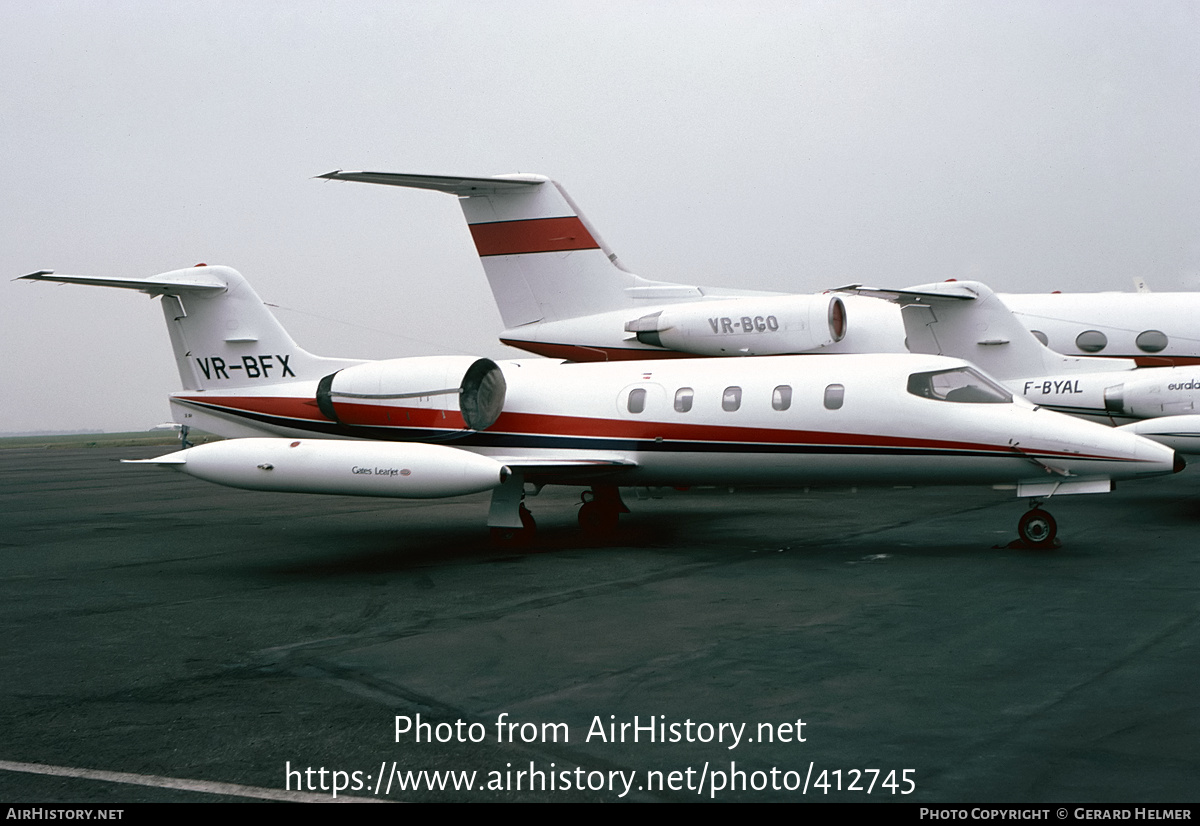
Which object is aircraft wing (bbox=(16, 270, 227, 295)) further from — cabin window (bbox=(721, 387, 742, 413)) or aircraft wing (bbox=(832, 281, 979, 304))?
aircraft wing (bbox=(832, 281, 979, 304))

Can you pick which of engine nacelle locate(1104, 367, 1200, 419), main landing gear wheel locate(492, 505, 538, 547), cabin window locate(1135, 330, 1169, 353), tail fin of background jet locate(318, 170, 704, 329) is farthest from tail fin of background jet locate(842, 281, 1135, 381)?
main landing gear wheel locate(492, 505, 538, 547)

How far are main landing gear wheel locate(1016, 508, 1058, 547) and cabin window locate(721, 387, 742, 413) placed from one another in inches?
137

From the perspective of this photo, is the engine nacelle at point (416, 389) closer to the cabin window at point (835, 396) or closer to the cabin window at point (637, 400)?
the cabin window at point (637, 400)

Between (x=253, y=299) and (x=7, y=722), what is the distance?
979cm

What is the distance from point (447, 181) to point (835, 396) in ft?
25.6

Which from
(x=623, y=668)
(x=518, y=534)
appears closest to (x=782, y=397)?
(x=518, y=534)

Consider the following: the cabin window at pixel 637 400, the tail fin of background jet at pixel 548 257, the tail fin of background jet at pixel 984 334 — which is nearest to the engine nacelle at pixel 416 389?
the cabin window at pixel 637 400

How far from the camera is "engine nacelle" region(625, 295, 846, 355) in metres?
15.2

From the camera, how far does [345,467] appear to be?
11.5 meters

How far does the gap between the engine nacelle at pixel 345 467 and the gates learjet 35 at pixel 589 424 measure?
2 cm

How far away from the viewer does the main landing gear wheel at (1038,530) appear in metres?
11.2
